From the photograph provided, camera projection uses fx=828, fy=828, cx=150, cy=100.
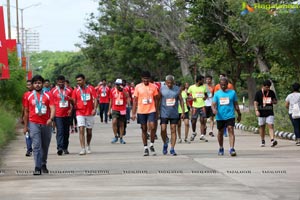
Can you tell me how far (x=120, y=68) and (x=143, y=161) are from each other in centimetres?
5400

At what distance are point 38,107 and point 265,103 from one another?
7.99m

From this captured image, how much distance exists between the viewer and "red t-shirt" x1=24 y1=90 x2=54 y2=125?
15.3 m

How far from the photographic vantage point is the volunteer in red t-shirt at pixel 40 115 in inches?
600

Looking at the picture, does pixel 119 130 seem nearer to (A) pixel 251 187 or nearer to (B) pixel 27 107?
(B) pixel 27 107

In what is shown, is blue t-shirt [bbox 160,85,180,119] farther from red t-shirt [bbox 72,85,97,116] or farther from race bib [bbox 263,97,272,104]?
race bib [bbox 263,97,272,104]

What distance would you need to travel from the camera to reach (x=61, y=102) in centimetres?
2034

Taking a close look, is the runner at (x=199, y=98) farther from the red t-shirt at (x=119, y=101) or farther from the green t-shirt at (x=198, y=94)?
the red t-shirt at (x=119, y=101)

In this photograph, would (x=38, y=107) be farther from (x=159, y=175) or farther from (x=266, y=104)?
(x=266, y=104)

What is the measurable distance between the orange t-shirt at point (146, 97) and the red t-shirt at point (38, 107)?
3.99 m

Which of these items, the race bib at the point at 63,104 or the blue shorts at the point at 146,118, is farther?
the race bib at the point at 63,104

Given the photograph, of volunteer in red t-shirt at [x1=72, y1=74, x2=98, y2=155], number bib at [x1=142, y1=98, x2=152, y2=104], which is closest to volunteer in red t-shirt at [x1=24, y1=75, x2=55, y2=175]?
number bib at [x1=142, y1=98, x2=152, y2=104]

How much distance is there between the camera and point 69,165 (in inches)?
665

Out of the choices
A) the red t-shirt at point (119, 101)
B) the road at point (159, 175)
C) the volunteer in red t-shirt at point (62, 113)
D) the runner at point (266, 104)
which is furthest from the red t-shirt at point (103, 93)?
the volunteer in red t-shirt at point (62, 113)

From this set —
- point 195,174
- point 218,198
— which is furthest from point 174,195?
point 195,174
